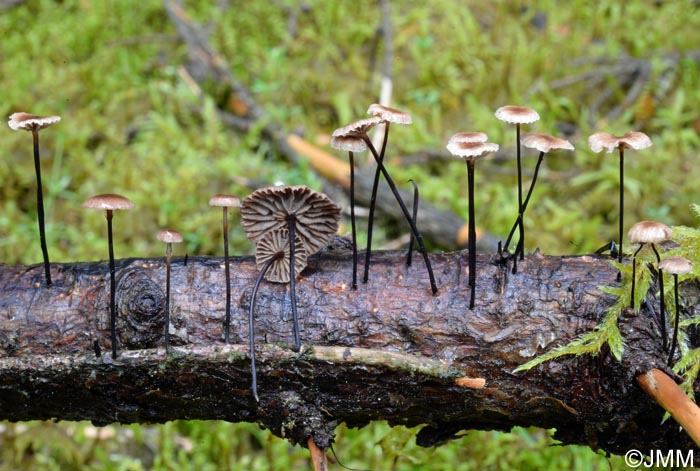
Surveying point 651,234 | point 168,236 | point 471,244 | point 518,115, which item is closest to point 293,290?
point 168,236

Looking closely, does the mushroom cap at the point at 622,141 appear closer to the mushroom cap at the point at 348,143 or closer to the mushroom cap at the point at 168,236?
the mushroom cap at the point at 348,143

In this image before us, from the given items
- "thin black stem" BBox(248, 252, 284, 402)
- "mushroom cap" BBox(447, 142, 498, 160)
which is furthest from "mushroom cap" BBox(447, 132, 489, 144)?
"thin black stem" BBox(248, 252, 284, 402)

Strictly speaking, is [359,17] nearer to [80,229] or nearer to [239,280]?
[80,229]

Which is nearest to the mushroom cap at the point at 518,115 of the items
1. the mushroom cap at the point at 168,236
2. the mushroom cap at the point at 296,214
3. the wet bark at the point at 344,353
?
the wet bark at the point at 344,353

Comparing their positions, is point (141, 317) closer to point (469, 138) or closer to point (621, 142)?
point (469, 138)

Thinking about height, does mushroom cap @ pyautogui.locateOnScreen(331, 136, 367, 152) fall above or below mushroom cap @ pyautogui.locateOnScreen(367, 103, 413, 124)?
below

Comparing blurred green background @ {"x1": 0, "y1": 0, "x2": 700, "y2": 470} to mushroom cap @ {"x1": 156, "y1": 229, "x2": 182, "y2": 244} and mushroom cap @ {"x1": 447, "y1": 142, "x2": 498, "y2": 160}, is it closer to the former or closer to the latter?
mushroom cap @ {"x1": 156, "y1": 229, "x2": 182, "y2": 244}
